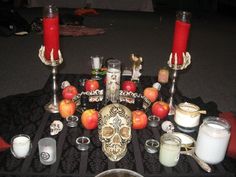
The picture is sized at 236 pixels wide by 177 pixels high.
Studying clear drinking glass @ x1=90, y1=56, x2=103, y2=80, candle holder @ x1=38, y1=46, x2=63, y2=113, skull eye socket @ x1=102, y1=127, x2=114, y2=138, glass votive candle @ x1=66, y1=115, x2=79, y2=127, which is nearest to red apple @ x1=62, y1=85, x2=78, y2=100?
candle holder @ x1=38, y1=46, x2=63, y2=113

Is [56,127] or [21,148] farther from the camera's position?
[56,127]

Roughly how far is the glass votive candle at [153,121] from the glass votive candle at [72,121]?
294mm

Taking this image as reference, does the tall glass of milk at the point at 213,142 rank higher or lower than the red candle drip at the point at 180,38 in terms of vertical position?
Answer: lower

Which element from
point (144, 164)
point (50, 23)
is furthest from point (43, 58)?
point (144, 164)

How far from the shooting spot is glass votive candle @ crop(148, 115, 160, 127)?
1158 millimetres

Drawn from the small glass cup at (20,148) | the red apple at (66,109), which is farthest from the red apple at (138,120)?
the small glass cup at (20,148)

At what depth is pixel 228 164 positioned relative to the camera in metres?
0.97

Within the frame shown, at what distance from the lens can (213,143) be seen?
0.94 meters

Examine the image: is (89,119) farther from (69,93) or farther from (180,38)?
(180,38)

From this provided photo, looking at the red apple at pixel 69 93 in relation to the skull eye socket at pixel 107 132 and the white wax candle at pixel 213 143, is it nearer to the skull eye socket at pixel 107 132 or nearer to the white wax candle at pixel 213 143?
the skull eye socket at pixel 107 132

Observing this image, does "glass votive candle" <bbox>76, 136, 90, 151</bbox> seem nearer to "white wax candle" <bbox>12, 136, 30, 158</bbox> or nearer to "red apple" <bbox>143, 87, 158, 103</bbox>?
"white wax candle" <bbox>12, 136, 30, 158</bbox>

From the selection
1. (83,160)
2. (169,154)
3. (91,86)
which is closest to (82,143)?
(83,160)

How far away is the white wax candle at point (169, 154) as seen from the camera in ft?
2.98

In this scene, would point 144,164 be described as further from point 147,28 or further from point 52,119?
point 147,28
